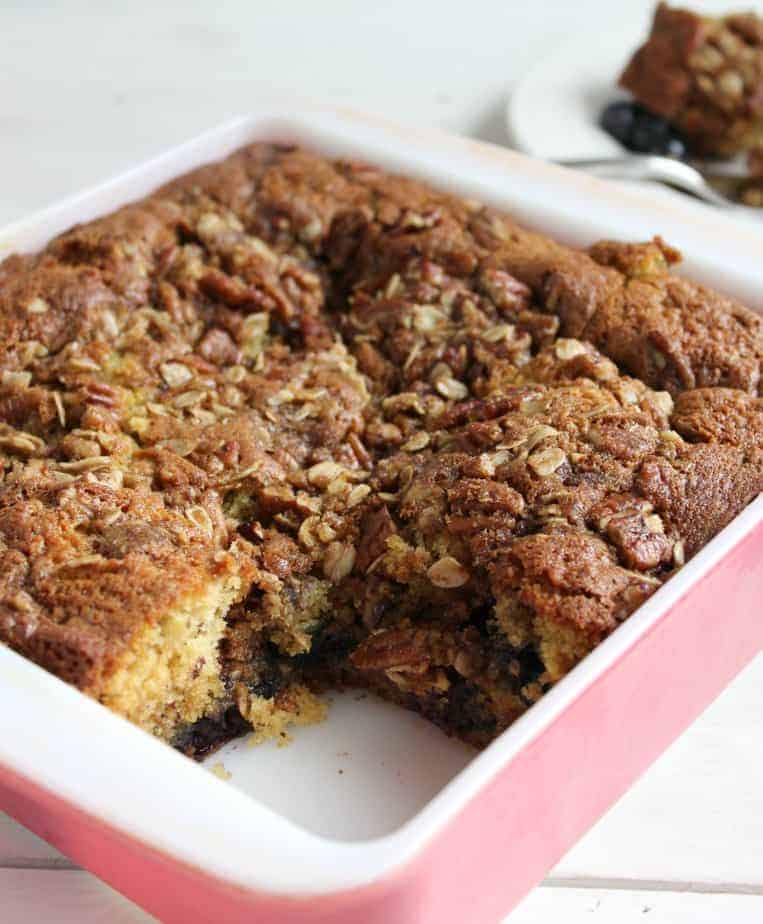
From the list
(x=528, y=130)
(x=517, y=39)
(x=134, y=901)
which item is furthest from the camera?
(x=517, y=39)

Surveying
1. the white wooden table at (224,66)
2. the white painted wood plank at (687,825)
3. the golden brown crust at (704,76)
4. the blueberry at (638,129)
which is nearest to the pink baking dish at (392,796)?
the white painted wood plank at (687,825)

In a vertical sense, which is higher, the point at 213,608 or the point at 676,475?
the point at 676,475

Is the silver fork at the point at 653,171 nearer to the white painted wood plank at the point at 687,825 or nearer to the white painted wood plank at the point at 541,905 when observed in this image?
the white painted wood plank at the point at 687,825

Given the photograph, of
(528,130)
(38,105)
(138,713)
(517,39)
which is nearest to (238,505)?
(138,713)

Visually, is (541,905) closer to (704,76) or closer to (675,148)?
(675,148)

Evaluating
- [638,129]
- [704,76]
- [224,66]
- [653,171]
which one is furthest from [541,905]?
[224,66]

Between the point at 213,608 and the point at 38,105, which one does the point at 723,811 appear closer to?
the point at 213,608

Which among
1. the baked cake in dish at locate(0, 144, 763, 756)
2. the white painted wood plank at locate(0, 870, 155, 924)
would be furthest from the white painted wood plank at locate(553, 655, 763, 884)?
the white painted wood plank at locate(0, 870, 155, 924)
